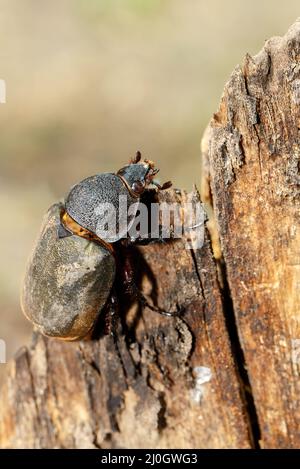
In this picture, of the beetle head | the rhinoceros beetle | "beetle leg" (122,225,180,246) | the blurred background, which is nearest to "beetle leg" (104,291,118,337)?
the rhinoceros beetle

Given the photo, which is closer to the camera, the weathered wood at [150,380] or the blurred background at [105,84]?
the weathered wood at [150,380]

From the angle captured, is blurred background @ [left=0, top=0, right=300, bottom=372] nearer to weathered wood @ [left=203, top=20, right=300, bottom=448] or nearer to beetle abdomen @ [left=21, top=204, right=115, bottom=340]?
beetle abdomen @ [left=21, top=204, right=115, bottom=340]

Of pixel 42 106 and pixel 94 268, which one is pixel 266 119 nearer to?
pixel 94 268

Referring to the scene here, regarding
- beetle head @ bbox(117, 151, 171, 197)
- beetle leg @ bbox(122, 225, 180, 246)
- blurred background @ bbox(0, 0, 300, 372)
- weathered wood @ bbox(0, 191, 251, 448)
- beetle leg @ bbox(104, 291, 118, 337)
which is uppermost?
blurred background @ bbox(0, 0, 300, 372)

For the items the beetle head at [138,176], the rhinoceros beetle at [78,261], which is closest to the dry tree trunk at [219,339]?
the rhinoceros beetle at [78,261]

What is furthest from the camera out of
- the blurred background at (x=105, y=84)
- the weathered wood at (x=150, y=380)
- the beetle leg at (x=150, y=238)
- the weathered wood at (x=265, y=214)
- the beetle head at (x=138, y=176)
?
the blurred background at (x=105, y=84)

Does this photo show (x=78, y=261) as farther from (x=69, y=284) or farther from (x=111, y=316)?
(x=111, y=316)

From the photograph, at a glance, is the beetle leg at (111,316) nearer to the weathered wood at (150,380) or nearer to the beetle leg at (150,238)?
the weathered wood at (150,380)
